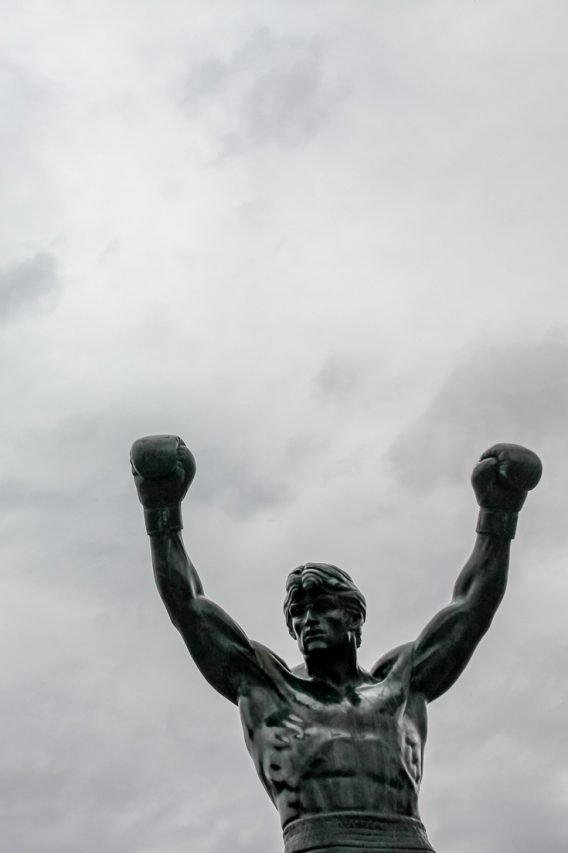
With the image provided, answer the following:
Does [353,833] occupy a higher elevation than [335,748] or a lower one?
lower

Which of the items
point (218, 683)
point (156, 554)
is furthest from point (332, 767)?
point (156, 554)

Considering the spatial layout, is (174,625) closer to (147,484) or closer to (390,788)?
(147,484)

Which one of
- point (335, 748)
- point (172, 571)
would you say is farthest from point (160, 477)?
point (335, 748)

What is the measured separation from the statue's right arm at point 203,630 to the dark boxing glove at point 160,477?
174 millimetres

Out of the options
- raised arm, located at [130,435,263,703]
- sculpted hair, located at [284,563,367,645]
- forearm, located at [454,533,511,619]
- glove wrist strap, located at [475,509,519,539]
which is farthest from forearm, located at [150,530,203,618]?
glove wrist strap, located at [475,509,519,539]

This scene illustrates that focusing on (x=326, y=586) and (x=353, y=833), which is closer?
(x=353, y=833)

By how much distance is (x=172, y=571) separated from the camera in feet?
34.0

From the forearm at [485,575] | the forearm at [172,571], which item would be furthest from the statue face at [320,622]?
the forearm at [485,575]

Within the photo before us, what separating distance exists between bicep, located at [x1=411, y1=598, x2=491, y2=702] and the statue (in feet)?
0.03

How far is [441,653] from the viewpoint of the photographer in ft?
35.1

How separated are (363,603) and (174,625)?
135cm

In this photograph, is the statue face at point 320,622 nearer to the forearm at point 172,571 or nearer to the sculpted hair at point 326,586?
the sculpted hair at point 326,586

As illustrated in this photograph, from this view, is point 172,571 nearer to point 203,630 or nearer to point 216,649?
point 203,630

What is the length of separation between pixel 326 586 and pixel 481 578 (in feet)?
3.94
